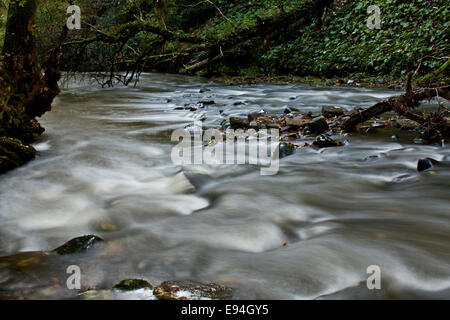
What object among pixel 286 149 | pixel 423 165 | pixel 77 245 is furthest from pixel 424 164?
pixel 77 245

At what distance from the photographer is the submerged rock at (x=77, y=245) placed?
251 cm

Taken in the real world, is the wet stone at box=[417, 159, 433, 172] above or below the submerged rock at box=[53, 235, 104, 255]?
above

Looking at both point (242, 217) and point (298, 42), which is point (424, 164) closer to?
point (242, 217)

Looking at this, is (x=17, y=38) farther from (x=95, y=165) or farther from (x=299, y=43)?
(x=299, y=43)

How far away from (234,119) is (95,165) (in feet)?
8.76

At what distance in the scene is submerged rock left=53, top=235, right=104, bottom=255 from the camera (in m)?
2.51

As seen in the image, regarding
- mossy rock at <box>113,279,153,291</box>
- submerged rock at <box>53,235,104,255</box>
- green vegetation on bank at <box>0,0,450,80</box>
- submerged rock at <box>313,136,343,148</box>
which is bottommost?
submerged rock at <box>53,235,104,255</box>

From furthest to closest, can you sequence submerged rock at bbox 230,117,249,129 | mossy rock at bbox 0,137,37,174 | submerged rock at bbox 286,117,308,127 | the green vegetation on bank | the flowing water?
the green vegetation on bank → submerged rock at bbox 230,117,249,129 → submerged rock at bbox 286,117,308,127 → mossy rock at bbox 0,137,37,174 → the flowing water

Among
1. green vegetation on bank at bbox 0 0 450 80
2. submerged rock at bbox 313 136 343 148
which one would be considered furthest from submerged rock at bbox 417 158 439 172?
green vegetation on bank at bbox 0 0 450 80

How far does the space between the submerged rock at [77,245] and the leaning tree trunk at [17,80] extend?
2299 mm

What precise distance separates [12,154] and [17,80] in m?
0.97

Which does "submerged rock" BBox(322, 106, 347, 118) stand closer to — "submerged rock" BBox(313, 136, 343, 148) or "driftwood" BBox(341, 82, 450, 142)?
"driftwood" BBox(341, 82, 450, 142)

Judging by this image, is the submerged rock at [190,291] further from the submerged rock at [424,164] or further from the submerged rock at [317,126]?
the submerged rock at [317,126]

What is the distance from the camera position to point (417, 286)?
2184mm
